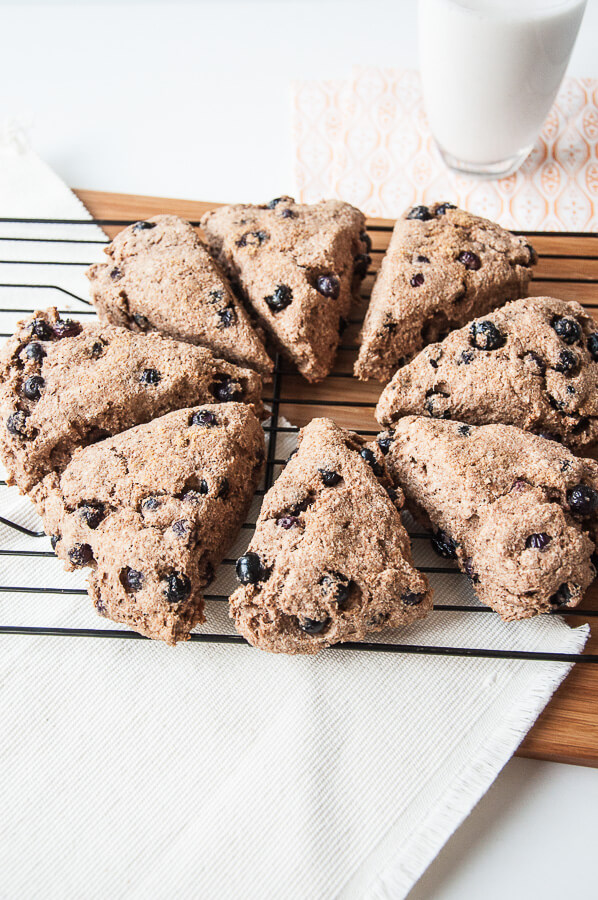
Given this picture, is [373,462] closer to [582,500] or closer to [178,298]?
[582,500]

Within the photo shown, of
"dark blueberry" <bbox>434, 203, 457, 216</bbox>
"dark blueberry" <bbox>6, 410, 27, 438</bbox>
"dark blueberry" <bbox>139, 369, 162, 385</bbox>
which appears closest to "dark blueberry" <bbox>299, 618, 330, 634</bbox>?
"dark blueberry" <bbox>139, 369, 162, 385</bbox>

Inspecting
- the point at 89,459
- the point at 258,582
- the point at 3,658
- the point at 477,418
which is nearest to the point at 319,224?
the point at 477,418

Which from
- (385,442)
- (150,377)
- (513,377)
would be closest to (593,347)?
(513,377)

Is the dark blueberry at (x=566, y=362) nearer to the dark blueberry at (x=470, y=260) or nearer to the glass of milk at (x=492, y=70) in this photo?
the dark blueberry at (x=470, y=260)

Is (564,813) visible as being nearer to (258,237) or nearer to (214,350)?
(214,350)

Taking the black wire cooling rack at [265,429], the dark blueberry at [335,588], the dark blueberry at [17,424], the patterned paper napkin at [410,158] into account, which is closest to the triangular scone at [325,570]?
the dark blueberry at [335,588]

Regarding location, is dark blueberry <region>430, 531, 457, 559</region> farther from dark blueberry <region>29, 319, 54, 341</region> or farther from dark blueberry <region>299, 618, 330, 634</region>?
dark blueberry <region>29, 319, 54, 341</region>
